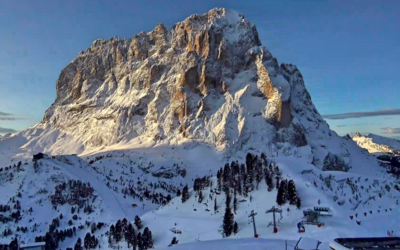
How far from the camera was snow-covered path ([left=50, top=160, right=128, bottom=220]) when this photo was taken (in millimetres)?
129600

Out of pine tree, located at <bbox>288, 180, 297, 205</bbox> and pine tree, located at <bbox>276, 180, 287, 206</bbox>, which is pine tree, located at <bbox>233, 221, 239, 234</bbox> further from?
pine tree, located at <bbox>288, 180, 297, 205</bbox>

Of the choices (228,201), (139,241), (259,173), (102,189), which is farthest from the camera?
(102,189)

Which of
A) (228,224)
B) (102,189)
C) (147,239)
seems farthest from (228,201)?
(102,189)

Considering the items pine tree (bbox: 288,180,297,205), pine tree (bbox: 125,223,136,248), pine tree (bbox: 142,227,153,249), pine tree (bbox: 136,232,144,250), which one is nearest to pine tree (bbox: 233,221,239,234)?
pine tree (bbox: 288,180,297,205)

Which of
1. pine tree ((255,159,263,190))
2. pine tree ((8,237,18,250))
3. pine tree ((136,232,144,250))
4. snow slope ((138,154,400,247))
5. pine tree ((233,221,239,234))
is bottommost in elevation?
pine tree ((8,237,18,250))

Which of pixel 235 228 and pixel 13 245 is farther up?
pixel 235 228

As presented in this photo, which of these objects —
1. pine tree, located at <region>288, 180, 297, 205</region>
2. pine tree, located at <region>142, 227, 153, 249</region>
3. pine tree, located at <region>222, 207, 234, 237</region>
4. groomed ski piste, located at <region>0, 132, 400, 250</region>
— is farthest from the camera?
pine tree, located at <region>142, 227, 153, 249</region>

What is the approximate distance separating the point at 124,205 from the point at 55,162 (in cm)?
3870

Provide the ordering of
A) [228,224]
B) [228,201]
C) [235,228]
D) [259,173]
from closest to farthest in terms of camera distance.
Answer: [235,228] → [228,224] → [228,201] → [259,173]

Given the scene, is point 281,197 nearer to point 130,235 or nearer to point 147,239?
point 147,239

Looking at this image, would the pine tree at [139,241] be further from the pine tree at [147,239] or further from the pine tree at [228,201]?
the pine tree at [228,201]

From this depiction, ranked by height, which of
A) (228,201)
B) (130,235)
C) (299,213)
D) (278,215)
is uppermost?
(228,201)

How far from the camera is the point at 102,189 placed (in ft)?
493

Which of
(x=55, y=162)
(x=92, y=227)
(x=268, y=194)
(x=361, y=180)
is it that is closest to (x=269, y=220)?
(x=268, y=194)
